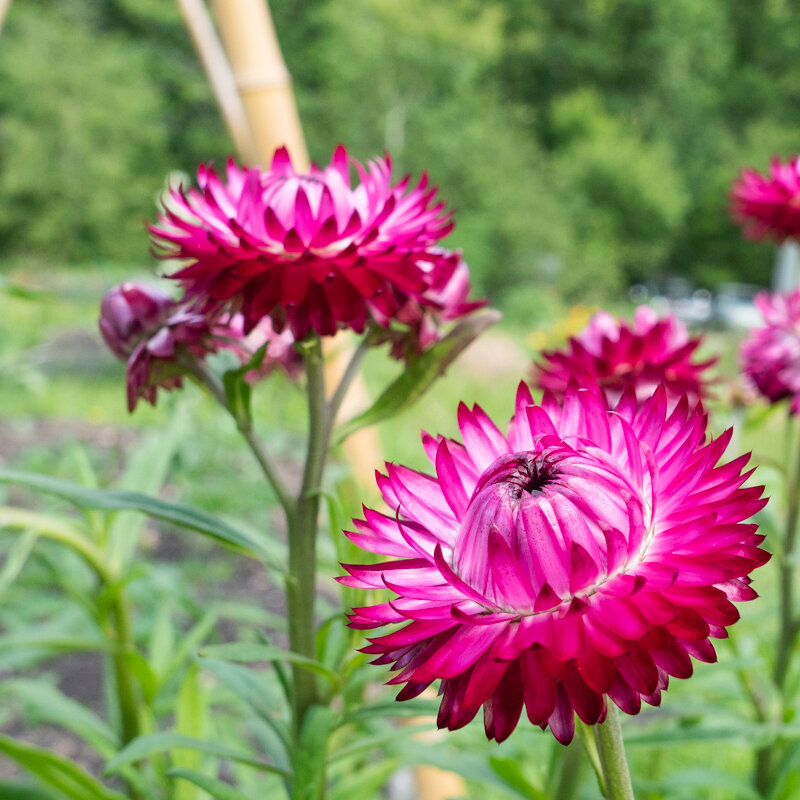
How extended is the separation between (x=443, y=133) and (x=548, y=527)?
12717 mm

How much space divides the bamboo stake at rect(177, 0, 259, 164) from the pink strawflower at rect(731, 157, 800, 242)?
0.56m

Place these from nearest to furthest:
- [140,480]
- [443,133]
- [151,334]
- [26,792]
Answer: [151,334] < [26,792] < [140,480] < [443,133]

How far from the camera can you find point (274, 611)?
2189mm

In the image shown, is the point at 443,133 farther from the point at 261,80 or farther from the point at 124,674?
the point at 124,674

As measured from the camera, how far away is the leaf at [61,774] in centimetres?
68

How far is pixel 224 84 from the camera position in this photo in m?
0.91

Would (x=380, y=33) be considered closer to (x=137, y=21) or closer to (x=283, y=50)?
(x=283, y=50)

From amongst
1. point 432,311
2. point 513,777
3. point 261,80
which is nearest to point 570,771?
point 513,777

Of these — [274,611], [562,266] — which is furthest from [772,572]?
[562,266]

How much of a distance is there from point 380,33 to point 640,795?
12452 millimetres

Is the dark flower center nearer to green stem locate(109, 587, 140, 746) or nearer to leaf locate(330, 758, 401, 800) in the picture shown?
leaf locate(330, 758, 401, 800)

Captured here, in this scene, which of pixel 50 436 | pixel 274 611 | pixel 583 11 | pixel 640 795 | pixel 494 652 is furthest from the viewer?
pixel 583 11

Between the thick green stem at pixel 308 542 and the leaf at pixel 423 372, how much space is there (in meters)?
0.03

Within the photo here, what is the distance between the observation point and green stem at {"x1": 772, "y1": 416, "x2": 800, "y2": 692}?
2.78ft
